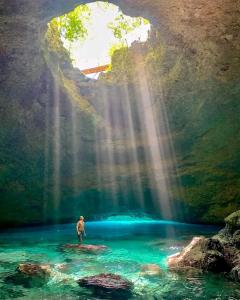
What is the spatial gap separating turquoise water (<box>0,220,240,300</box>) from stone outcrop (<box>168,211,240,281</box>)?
433 mm

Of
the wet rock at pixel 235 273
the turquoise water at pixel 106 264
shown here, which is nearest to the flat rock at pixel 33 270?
the turquoise water at pixel 106 264

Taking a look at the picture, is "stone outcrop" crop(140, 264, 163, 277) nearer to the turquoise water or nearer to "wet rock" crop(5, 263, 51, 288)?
the turquoise water

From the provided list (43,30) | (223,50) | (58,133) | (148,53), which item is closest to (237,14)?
(223,50)

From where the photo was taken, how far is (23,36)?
46.3 feet

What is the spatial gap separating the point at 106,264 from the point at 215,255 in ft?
10.3

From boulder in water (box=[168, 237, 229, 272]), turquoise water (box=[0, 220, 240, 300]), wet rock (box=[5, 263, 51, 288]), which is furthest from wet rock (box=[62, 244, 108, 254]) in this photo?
wet rock (box=[5, 263, 51, 288])

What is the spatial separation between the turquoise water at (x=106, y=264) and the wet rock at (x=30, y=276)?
15 cm

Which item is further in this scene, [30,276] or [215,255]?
[215,255]

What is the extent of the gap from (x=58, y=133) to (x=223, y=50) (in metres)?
8.46

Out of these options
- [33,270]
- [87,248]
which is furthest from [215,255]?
[33,270]

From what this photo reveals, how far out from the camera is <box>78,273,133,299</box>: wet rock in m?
7.59

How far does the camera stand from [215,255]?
9.91 meters

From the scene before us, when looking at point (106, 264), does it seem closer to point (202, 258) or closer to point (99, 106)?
point (202, 258)

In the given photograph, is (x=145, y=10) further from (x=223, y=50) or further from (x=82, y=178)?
(x=82, y=178)
